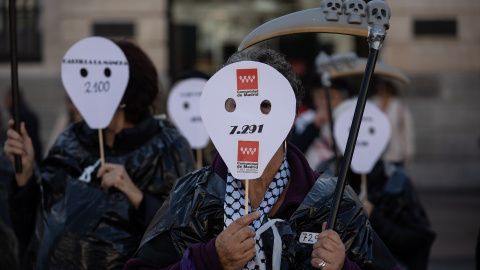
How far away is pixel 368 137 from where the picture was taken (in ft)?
14.3

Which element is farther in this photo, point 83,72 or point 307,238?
point 83,72

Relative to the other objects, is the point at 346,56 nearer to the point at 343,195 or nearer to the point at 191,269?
the point at 343,195

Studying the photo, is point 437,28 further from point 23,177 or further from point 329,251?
point 329,251

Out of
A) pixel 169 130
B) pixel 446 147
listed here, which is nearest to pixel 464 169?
pixel 446 147

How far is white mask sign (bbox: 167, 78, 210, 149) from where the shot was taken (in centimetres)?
504

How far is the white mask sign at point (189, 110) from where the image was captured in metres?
5.04

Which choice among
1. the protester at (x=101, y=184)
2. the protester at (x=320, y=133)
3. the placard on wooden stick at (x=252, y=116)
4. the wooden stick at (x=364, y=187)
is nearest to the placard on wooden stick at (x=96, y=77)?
the protester at (x=101, y=184)

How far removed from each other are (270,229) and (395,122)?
751cm

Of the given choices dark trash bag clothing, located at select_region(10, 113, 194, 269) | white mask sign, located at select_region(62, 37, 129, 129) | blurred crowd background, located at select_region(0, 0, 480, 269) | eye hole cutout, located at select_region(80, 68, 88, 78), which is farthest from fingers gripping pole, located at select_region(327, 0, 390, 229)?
blurred crowd background, located at select_region(0, 0, 480, 269)

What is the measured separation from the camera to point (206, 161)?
17.9 ft

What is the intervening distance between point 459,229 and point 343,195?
24.0 feet

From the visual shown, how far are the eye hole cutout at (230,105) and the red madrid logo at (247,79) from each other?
69 mm

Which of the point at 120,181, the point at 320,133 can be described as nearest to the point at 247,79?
the point at 120,181

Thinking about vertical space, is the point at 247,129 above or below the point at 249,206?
above
